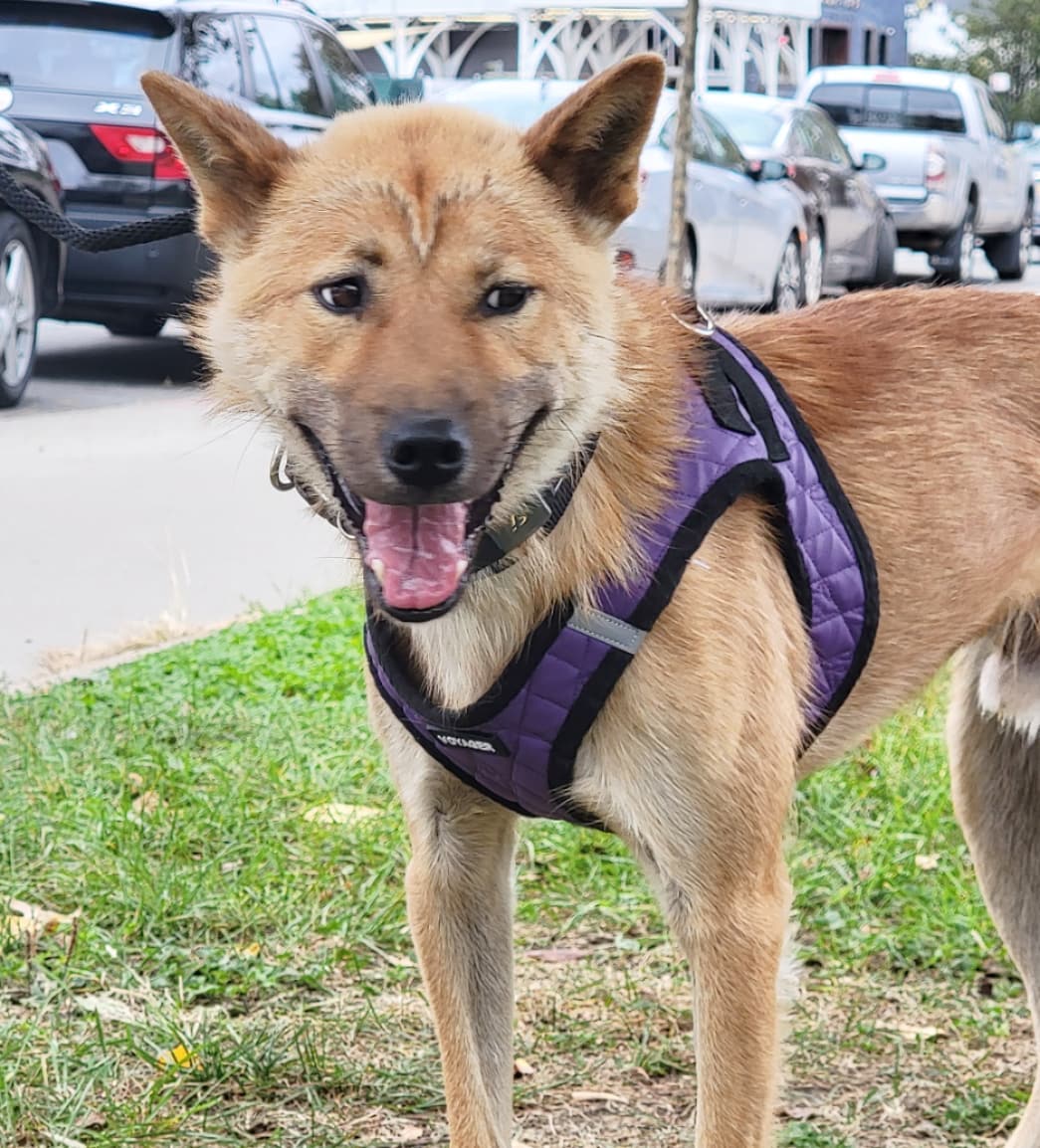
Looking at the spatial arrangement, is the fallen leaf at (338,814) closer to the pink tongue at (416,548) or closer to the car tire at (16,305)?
the pink tongue at (416,548)

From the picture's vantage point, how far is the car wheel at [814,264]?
Answer: 15.1m

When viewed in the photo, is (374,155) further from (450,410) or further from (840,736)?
(840,736)

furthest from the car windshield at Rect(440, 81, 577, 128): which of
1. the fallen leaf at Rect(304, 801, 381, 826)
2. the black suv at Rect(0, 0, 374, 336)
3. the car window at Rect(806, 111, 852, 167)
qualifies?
the fallen leaf at Rect(304, 801, 381, 826)

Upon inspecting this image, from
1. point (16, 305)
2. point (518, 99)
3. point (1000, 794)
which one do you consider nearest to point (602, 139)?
point (1000, 794)

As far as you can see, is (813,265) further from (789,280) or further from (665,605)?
(665,605)

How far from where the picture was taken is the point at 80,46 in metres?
10.7

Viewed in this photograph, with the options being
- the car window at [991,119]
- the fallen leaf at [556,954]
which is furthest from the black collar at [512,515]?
the car window at [991,119]

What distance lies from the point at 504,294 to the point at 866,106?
2013cm

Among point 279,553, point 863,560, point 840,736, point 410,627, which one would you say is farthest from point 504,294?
point 279,553

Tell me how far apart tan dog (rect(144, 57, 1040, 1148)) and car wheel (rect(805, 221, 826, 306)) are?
1193cm

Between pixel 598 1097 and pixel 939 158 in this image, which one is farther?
pixel 939 158

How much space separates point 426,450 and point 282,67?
32.9 ft

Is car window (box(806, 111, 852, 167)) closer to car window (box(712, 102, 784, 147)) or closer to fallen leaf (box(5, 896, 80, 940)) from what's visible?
car window (box(712, 102, 784, 147))

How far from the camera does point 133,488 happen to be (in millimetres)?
8141
